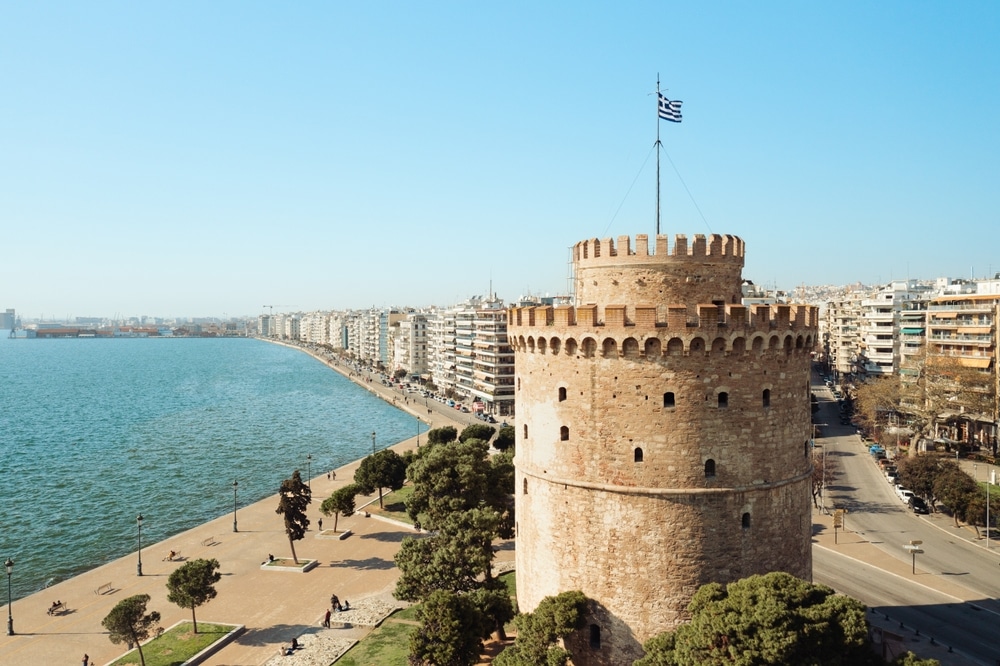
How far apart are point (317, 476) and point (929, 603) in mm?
46707

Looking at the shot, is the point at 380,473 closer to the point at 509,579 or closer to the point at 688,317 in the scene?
the point at 509,579

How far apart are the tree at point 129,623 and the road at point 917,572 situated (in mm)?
28822

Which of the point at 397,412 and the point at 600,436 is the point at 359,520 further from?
the point at 397,412

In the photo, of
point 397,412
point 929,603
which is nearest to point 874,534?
point 929,603

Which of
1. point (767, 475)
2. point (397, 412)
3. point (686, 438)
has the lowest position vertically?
point (397, 412)

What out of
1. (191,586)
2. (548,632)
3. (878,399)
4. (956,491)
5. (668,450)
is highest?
(668,450)

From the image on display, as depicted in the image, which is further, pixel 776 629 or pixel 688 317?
pixel 688 317

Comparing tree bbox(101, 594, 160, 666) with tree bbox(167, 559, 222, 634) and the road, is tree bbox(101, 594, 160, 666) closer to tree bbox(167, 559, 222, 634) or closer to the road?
tree bbox(167, 559, 222, 634)

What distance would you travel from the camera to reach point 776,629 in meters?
15.4

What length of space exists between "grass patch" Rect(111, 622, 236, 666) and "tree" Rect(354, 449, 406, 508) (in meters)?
17.5

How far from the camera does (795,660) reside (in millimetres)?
15391

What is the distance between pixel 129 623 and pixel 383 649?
31.3 ft

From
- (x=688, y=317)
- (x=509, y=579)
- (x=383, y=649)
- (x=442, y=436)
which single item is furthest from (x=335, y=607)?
(x=442, y=436)

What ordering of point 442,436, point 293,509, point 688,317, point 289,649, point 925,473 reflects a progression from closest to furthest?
point 688,317 → point 289,649 → point 293,509 → point 925,473 → point 442,436
